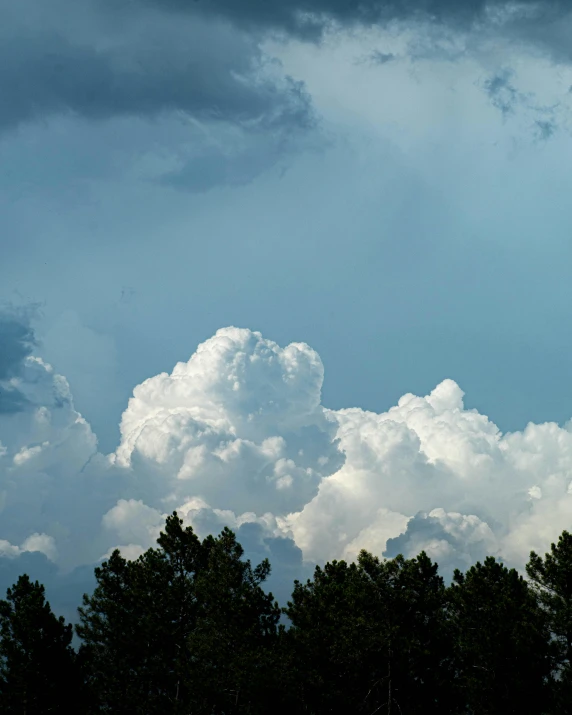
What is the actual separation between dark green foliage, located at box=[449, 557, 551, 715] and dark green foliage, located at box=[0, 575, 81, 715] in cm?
2572

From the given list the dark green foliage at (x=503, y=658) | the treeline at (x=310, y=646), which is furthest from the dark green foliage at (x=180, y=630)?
the dark green foliage at (x=503, y=658)

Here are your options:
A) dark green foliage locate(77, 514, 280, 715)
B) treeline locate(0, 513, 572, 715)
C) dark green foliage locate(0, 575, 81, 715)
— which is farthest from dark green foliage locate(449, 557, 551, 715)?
dark green foliage locate(0, 575, 81, 715)

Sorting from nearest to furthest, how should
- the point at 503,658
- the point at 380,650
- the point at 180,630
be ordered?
the point at 380,650, the point at 503,658, the point at 180,630

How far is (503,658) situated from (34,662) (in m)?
29.8

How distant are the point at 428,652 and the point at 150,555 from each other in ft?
72.0

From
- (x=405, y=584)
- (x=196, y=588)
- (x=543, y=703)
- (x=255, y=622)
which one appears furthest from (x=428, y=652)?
(x=196, y=588)

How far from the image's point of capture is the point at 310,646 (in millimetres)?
51406

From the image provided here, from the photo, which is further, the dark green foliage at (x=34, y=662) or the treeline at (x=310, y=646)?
the dark green foliage at (x=34, y=662)

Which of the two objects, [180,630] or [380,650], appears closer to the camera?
[380,650]

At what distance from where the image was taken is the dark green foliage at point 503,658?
49344 millimetres

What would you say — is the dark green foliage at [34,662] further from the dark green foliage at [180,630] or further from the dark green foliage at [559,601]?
the dark green foliage at [559,601]

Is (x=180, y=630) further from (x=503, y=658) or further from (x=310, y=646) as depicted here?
(x=503, y=658)

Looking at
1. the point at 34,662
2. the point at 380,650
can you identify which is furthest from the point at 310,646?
the point at 34,662

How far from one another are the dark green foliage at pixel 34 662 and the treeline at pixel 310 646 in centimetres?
8
